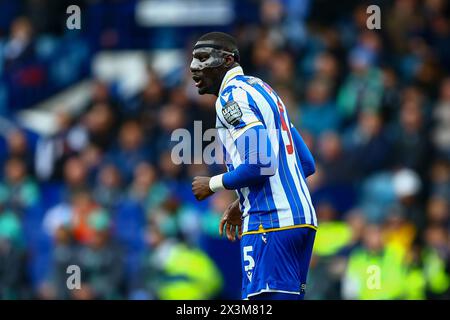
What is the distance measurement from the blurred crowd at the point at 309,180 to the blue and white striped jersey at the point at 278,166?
4599 millimetres

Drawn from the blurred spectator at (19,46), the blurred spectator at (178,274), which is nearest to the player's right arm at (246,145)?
the blurred spectator at (178,274)

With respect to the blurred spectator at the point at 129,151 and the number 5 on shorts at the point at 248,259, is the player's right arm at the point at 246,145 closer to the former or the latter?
the number 5 on shorts at the point at 248,259

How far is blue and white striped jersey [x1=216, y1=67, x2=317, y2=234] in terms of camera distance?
7.21m

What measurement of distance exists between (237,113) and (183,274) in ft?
20.5

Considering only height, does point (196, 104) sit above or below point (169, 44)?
below

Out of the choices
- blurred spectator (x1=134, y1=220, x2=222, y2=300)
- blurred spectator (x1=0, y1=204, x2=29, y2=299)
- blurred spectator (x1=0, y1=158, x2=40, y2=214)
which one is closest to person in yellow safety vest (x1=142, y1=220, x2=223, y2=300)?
blurred spectator (x1=134, y1=220, x2=222, y2=300)

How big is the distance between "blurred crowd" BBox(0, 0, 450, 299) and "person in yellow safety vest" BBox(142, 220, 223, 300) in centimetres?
2

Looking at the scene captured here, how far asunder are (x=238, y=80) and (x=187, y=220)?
21.3 ft

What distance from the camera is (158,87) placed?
16375 millimetres

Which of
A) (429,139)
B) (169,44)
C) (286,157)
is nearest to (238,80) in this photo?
(286,157)

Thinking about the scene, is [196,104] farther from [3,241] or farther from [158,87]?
[3,241]

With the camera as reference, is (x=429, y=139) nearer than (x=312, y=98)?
Yes

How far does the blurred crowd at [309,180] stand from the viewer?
12797 mm

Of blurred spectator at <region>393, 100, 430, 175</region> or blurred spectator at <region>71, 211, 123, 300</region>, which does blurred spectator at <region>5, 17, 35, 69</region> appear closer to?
blurred spectator at <region>71, 211, 123, 300</region>
